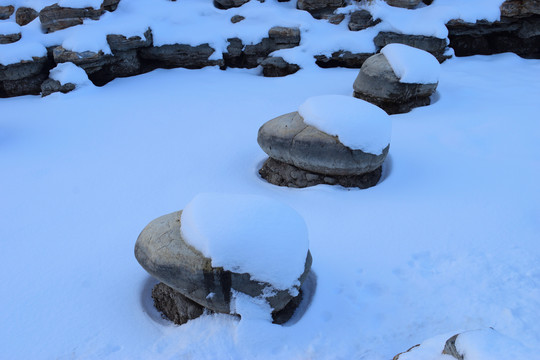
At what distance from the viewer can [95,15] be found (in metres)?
8.38

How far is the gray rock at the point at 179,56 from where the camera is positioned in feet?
28.2

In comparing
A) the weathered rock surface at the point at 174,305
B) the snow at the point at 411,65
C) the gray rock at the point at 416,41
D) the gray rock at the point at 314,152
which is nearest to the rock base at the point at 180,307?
the weathered rock surface at the point at 174,305

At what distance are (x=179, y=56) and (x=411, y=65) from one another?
451 centimetres

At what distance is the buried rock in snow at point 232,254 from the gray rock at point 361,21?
269 inches

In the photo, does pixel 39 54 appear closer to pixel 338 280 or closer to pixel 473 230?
pixel 338 280

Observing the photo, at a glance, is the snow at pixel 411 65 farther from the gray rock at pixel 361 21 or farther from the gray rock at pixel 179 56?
the gray rock at pixel 179 56

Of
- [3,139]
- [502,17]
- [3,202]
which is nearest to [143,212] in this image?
[3,202]

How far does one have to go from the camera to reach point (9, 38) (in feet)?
25.8

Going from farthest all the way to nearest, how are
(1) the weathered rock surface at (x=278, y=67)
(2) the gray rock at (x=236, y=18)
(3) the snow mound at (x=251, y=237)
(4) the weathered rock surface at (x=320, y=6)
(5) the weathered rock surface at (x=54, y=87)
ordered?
1. (4) the weathered rock surface at (x=320, y=6)
2. (2) the gray rock at (x=236, y=18)
3. (1) the weathered rock surface at (x=278, y=67)
4. (5) the weathered rock surface at (x=54, y=87)
5. (3) the snow mound at (x=251, y=237)

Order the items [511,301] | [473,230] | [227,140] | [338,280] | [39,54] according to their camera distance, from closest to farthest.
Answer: [511,301], [338,280], [473,230], [227,140], [39,54]

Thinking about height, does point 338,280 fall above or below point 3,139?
above

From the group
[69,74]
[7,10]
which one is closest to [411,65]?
[69,74]

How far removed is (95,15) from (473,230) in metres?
7.59

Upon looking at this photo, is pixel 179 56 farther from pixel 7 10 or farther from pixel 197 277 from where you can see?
pixel 197 277
